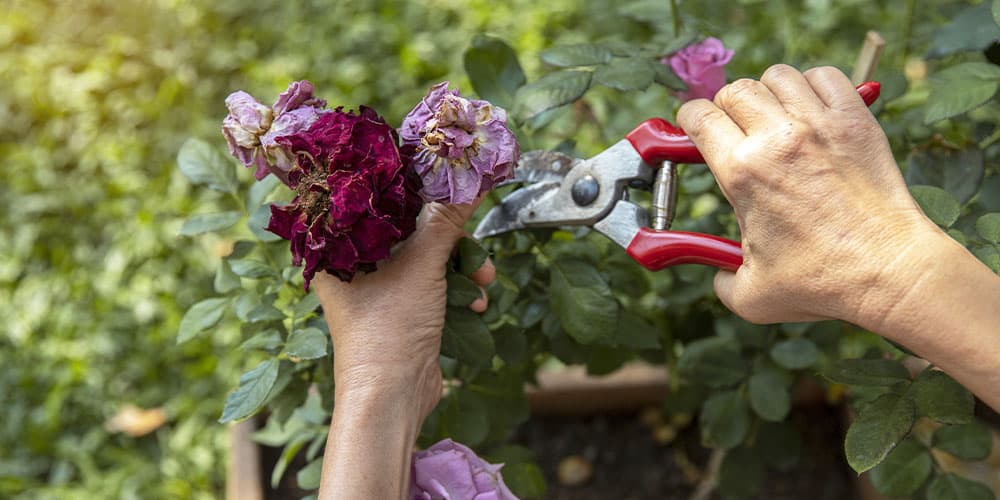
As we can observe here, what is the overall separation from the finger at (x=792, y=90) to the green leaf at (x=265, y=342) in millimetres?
628

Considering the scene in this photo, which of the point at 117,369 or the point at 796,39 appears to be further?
the point at 117,369

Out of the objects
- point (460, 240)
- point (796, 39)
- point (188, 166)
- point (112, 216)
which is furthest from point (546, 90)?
point (112, 216)

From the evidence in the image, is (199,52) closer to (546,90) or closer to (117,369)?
(117,369)

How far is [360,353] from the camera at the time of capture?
0.93 metres

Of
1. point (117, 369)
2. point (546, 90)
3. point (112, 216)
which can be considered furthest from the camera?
point (112, 216)

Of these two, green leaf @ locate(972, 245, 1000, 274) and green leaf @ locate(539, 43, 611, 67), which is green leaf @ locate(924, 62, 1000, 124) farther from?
green leaf @ locate(539, 43, 611, 67)

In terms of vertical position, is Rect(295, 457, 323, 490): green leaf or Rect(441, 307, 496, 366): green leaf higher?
Rect(441, 307, 496, 366): green leaf

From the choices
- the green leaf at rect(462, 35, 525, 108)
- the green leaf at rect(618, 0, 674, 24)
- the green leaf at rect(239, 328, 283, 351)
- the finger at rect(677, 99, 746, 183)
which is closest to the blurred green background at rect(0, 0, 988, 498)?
the green leaf at rect(618, 0, 674, 24)

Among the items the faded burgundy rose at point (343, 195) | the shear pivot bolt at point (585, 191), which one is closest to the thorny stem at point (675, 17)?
the shear pivot bolt at point (585, 191)

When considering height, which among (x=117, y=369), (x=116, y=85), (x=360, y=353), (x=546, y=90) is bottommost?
(x=117, y=369)

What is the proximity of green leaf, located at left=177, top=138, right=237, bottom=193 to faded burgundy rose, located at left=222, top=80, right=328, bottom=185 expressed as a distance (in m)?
0.26

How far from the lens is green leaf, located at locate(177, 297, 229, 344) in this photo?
111cm

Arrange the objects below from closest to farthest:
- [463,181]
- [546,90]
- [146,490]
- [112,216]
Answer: [463,181], [546,90], [146,490], [112,216]

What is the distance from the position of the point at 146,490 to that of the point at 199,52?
1.36 metres
